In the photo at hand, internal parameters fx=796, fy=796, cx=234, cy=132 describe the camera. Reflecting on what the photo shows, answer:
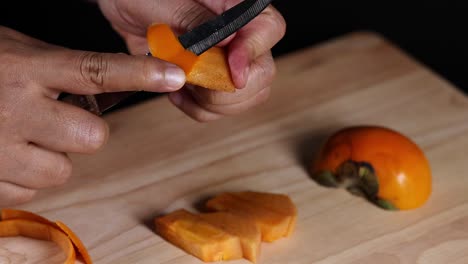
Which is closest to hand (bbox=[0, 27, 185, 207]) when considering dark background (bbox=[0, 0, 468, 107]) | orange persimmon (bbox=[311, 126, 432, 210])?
orange persimmon (bbox=[311, 126, 432, 210])

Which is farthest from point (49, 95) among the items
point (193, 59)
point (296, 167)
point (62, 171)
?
point (296, 167)

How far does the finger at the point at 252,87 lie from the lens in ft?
5.62

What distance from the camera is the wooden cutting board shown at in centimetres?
169

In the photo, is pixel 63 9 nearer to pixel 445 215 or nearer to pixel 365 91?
pixel 365 91

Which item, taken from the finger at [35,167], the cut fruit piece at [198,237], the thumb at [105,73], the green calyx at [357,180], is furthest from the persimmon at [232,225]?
the thumb at [105,73]

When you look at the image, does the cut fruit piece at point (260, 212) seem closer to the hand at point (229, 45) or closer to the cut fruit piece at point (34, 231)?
the hand at point (229, 45)

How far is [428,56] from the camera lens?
3.01 m

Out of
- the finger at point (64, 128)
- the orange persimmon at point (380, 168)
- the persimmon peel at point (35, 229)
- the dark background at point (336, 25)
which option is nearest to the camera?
the finger at point (64, 128)

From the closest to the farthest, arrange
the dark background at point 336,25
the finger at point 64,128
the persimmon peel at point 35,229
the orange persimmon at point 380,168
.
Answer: the finger at point 64,128 < the persimmon peel at point 35,229 < the orange persimmon at point 380,168 < the dark background at point 336,25

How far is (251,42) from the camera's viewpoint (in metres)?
1.70

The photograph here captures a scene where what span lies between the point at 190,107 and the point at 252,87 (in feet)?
0.68

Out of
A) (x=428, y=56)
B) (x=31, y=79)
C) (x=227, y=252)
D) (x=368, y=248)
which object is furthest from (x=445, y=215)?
(x=428, y=56)

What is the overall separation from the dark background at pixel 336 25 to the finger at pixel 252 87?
909 millimetres

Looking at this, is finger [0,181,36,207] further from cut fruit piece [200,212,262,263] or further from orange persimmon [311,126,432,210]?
orange persimmon [311,126,432,210]
